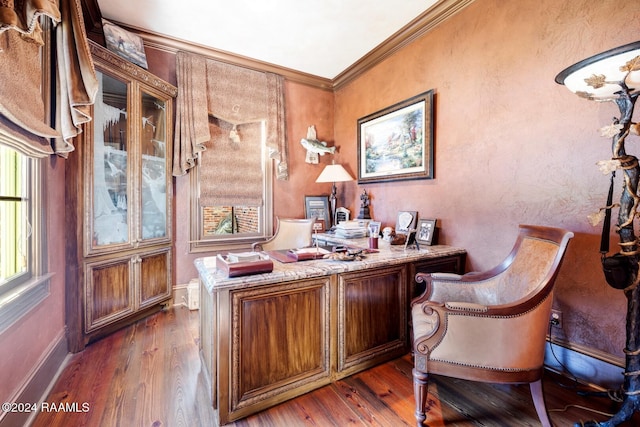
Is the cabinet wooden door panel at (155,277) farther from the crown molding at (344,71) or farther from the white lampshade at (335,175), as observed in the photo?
the crown molding at (344,71)

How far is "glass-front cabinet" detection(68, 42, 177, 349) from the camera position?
2242 mm

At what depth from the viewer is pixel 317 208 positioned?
389 cm

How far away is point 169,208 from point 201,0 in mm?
2036

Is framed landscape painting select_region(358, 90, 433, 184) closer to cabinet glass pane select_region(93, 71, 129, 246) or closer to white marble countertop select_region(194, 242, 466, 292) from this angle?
white marble countertop select_region(194, 242, 466, 292)

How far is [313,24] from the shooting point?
2725 mm

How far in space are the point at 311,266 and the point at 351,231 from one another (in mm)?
1312

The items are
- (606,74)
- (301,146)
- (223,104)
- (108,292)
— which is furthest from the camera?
(301,146)

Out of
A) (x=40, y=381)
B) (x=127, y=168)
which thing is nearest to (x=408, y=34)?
(x=127, y=168)

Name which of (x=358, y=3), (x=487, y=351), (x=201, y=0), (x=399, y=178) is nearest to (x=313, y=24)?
(x=358, y=3)

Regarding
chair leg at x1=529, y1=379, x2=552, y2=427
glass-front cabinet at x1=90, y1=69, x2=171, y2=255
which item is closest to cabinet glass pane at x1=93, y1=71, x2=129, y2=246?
glass-front cabinet at x1=90, y1=69, x2=171, y2=255

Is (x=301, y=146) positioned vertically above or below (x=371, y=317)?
above

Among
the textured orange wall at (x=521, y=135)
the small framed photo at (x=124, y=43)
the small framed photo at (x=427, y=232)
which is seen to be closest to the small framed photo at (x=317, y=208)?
the textured orange wall at (x=521, y=135)

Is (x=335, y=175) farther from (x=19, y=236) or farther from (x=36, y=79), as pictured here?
(x=19, y=236)

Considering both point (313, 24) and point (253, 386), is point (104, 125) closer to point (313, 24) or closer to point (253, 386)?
point (313, 24)
